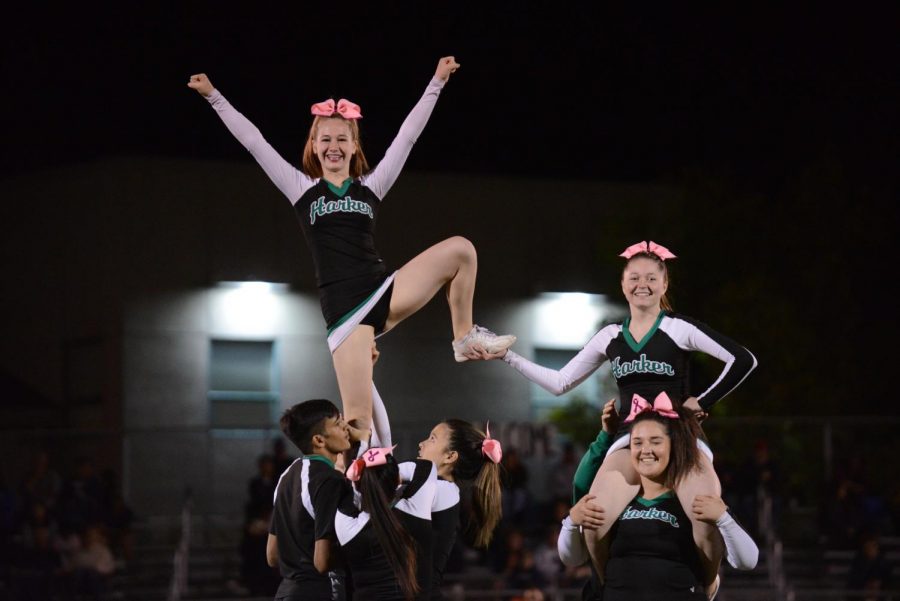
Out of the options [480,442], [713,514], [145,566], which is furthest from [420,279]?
[145,566]

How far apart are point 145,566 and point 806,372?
28.4 ft

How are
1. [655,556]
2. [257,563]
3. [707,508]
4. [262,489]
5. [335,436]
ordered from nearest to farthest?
[707,508] < [655,556] < [335,436] < [257,563] < [262,489]

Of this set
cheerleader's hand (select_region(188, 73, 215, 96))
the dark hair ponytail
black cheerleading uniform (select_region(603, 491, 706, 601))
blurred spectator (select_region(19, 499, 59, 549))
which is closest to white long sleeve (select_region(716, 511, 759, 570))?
black cheerleading uniform (select_region(603, 491, 706, 601))

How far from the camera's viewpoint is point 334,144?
6121 millimetres

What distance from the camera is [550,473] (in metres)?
15.7

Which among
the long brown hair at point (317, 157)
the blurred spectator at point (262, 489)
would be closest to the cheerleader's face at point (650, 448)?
the long brown hair at point (317, 157)

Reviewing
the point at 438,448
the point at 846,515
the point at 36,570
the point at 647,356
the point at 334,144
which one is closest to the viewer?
the point at 438,448

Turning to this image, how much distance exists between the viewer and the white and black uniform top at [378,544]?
5.36 meters

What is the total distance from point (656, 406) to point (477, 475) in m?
0.79

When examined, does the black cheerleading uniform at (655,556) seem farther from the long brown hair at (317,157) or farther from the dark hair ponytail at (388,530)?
the long brown hair at (317,157)

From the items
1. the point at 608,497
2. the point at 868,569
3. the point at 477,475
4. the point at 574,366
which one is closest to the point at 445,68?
the point at 574,366

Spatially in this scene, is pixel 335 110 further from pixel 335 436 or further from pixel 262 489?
pixel 262 489

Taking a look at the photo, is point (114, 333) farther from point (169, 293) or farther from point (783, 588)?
point (783, 588)

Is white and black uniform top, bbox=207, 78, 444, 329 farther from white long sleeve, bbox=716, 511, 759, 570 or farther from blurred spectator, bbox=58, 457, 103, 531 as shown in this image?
blurred spectator, bbox=58, 457, 103, 531
